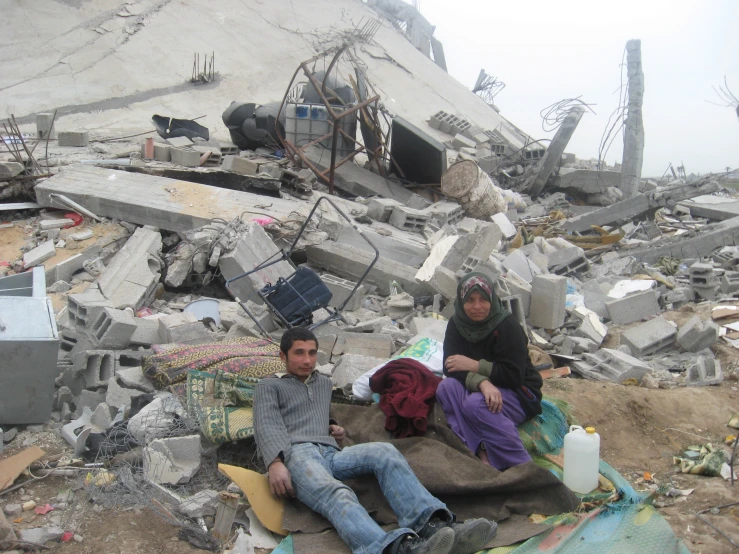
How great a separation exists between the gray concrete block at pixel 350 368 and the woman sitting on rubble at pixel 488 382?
88 centimetres

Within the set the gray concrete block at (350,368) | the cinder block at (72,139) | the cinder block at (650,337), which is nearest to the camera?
the gray concrete block at (350,368)

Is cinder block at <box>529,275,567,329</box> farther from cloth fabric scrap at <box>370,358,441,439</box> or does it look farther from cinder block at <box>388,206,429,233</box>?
cloth fabric scrap at <box>370,358,441,439</box>

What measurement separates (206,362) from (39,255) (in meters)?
3.63

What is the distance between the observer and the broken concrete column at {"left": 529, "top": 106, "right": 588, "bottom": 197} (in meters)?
15.4

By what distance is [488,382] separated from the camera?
151 inches

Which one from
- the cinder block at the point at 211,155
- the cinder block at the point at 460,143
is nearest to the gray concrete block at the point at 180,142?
the cinder block at the point at 211,155

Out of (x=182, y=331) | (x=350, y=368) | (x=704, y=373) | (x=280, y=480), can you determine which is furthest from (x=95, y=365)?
(x=704, y=373)

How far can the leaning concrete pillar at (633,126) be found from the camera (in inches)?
606

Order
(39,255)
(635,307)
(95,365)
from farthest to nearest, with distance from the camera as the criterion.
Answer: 1. (635,307)
2. (39,255)
3. (95,365)

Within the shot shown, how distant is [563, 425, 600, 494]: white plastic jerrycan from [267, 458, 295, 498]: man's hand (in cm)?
154

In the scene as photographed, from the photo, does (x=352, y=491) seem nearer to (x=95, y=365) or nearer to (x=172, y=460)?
(x=172, y=460)

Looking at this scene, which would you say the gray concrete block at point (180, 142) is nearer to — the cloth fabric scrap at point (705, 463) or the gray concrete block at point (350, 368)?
the gray concrete block at point (350, 368)

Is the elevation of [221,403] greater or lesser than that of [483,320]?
lesser


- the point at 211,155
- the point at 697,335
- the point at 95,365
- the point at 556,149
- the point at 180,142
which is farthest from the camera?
the point at 556,149
